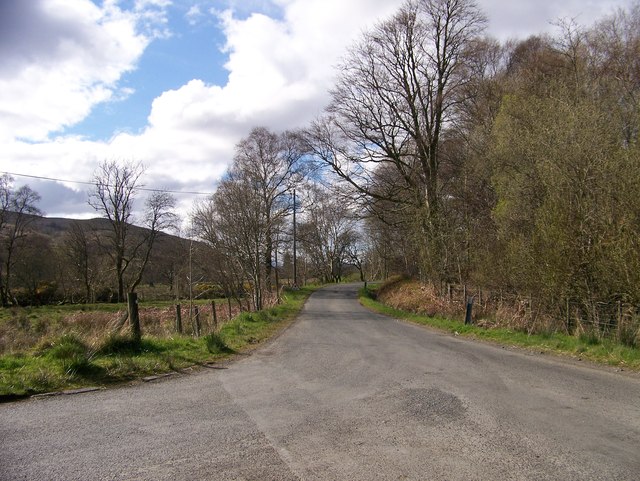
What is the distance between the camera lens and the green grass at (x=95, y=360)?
296 inches

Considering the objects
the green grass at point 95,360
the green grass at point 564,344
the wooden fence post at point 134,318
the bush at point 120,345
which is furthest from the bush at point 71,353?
the green grass at point 564,344

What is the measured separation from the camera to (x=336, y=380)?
8227 millimetres

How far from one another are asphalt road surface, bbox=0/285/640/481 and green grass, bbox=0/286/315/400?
0.60m

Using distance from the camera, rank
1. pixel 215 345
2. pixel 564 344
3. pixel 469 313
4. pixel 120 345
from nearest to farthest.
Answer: pixel 120 345 < pixel 564 344 < pixel 215 345 < pixel 469 313

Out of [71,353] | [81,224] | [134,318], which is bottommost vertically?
[71,353]

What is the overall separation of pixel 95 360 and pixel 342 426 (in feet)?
18.7

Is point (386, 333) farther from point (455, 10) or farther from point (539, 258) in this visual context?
point (455, 10)

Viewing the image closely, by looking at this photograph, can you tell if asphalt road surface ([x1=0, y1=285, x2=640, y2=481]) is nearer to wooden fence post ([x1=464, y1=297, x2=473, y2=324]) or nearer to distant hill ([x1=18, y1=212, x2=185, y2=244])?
wooden fence post ([x1=464, y1=297, x2=473, y2=324])

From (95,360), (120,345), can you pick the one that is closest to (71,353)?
(95,360)

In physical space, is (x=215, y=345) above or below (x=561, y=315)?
below

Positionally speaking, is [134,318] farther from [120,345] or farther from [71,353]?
[71,353]

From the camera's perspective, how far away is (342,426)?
18.3 ft

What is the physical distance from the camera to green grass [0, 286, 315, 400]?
7.52m

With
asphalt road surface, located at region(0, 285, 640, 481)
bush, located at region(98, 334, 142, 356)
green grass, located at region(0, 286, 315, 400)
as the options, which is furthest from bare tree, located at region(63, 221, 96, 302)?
asphalt road surface, located at region(0, 285, 640, 481)
